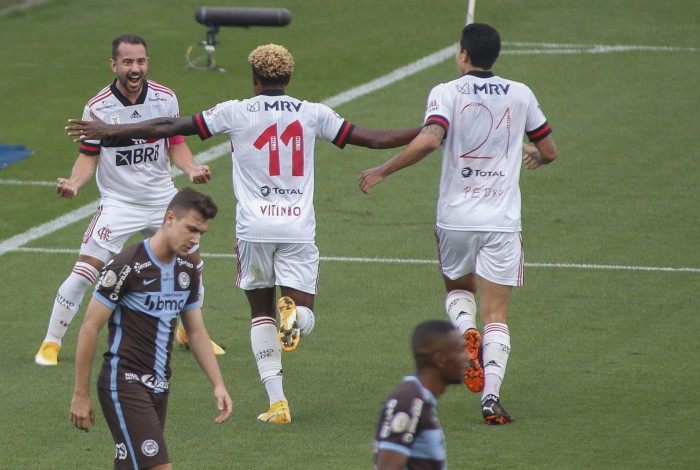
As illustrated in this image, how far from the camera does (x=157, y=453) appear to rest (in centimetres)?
759

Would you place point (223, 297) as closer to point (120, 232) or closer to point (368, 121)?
point (120, 232)

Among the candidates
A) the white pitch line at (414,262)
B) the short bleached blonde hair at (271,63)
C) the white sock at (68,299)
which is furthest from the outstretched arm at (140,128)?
the white pitch line at (414,262)

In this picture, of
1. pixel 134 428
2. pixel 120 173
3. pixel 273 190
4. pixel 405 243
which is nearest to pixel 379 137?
pixel 273 190

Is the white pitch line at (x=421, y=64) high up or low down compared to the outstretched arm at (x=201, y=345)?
up

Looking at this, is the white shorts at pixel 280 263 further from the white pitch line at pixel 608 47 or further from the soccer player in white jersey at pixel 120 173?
the white pitch line at pixel 608 47

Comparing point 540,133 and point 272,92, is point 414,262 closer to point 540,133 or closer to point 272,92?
point 540,133

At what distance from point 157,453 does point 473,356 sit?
2893mm

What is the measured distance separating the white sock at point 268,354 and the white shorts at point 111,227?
6.08 ft

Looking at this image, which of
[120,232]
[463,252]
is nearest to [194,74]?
[120,232]

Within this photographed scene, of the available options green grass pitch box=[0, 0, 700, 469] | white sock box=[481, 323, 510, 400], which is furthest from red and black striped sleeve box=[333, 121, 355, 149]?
green grass pitch box=[0, 0, 700, 469]

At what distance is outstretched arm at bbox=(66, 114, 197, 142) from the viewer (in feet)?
32.4

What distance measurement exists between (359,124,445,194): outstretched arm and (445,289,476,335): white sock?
1.01 metres

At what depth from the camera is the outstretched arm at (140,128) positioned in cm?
989

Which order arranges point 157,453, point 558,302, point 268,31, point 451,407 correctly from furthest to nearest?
point 268,31 → point 558,302 → point 451,407 → point 157,453
